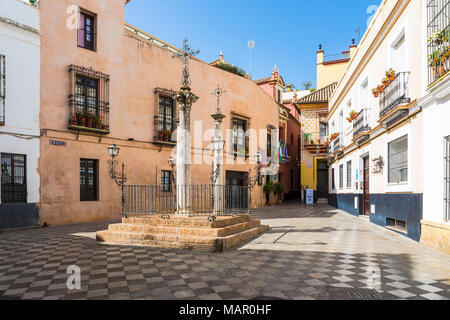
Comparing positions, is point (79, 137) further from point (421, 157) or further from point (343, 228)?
point (421, 157)

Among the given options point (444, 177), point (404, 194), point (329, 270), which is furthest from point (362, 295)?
point (404, 194)

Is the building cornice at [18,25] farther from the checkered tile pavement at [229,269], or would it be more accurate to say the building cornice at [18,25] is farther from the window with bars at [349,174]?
the window with bars at [349,174]

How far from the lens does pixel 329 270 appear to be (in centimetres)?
531

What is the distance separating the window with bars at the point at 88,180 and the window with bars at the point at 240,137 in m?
9.15

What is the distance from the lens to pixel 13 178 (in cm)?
1030

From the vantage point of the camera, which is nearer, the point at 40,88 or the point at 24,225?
the point at 24,225

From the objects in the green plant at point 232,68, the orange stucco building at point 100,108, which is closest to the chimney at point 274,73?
the green plant at point 232,68

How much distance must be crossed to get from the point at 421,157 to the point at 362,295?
15.8 feet

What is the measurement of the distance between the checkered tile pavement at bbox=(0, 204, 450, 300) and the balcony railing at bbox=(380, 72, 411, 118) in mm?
3751

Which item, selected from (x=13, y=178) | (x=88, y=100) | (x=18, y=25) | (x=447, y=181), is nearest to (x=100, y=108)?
(x=88, y=100)

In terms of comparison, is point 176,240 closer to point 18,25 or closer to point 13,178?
point 13,178

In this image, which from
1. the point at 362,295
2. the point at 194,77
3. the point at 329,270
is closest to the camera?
the point at 362,295

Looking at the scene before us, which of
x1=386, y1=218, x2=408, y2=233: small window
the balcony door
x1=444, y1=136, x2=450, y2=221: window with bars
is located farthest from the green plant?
x1=444, y1=136, x2=450, y2=221: window with bars

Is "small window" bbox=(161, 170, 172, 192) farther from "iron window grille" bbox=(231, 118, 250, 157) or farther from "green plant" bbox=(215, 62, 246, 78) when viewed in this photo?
"green plant" bbox=(215, 62, 246, 78)
